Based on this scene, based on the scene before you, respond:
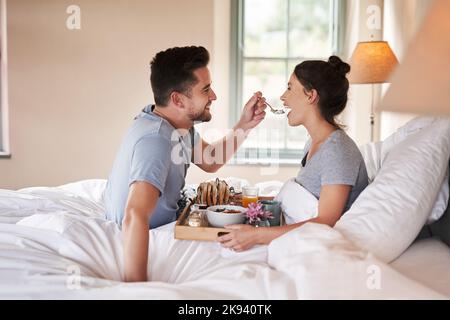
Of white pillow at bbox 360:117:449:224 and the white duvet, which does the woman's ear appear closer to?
white pillow at bbox 360:117:449:224

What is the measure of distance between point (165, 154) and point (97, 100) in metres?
2.85

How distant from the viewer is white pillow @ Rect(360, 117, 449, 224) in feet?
5.42

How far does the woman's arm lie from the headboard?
302 millimetres

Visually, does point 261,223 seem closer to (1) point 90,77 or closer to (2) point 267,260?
(2) point 267,260

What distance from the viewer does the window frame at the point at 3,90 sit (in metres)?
4.29

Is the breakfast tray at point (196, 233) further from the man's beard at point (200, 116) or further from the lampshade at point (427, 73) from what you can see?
the lampshade at point (427, 73)

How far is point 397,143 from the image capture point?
1.96 meters

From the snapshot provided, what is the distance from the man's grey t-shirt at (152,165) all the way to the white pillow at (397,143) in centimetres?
74

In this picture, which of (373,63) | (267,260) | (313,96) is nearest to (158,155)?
(267,260)
